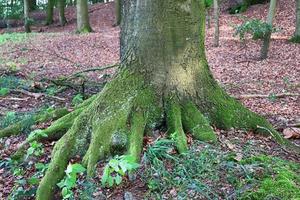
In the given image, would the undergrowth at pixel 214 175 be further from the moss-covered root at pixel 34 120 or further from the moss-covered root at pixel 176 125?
the moss-covered root at pixel 34 120

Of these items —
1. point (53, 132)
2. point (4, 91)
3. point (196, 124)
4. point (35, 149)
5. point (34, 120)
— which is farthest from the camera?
point (4, 91)

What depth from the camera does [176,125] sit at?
4477mm

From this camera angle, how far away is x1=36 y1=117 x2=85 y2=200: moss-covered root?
4016 millimetres

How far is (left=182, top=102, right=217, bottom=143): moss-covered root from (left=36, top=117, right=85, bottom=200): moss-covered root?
1.18 m

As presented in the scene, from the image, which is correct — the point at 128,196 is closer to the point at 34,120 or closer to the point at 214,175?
the point at 214,175

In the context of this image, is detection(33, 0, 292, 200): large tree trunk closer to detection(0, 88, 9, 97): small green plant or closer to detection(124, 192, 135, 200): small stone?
detection(124, 192, 135, 200): small stone

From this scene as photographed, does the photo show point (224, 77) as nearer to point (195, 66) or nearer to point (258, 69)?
point (258, 69)

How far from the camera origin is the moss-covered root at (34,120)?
222 inches

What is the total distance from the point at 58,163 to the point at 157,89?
53.3 inches

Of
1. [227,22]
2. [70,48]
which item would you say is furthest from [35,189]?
[227,22]

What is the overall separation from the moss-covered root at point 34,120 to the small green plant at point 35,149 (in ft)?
2.89

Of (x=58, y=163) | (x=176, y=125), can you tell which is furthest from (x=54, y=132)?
(x=176, y=125)

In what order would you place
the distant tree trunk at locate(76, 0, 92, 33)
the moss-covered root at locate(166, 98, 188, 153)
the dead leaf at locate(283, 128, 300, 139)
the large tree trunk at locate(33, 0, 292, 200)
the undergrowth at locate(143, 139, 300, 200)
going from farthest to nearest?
the distant tree trunk at locate(76, 0, 92, 33) < the dead leaf at locate(283, 128, 300, 139) < the large tree trunk at locate(33, 0, 292, 200) < the moss-covered root at locate(166, 98, 188, 153) < the undergrowth at locate(143, 139, 300, 200)

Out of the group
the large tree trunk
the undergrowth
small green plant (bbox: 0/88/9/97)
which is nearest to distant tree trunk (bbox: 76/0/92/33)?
small green plant (bbox: 0/88/9/97)
